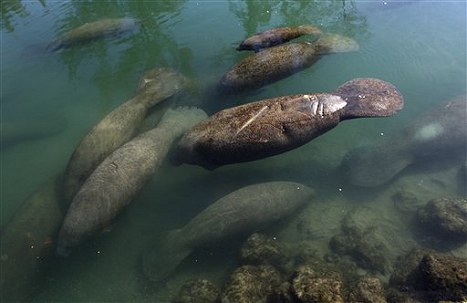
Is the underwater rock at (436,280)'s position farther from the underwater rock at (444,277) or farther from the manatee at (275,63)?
the manatee at (275,63)

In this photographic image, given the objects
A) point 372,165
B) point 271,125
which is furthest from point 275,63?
point 372,165

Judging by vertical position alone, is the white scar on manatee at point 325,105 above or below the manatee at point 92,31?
below

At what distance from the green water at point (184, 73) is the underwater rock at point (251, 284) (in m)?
0.60

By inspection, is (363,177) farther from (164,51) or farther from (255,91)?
(164,51)

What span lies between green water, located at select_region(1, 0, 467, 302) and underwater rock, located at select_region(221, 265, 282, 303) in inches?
23.5

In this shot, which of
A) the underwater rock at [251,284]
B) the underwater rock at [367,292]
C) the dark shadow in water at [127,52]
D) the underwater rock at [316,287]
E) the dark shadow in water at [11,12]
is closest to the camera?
the underwater rock at [316,287]

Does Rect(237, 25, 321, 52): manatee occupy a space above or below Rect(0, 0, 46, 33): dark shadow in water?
below

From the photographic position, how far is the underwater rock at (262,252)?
575cm

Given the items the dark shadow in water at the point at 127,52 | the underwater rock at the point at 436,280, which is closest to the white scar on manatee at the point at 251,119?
the underwater rock at the point at 436,280

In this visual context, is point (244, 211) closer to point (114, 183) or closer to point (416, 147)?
point (114, 183)

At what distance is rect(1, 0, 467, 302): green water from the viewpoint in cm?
629

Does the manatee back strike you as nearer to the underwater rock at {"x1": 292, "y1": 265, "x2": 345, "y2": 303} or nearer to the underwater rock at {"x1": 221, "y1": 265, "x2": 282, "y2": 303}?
the underwater rock at {"x1": 221, "y1": 265, "x2": 282, "y2": 303}

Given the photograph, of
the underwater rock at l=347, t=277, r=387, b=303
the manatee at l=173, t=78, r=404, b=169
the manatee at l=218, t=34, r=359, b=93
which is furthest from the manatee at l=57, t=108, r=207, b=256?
the underwater rock at l=347, t=277, r=387, b=303

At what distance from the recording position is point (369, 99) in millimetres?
6734
